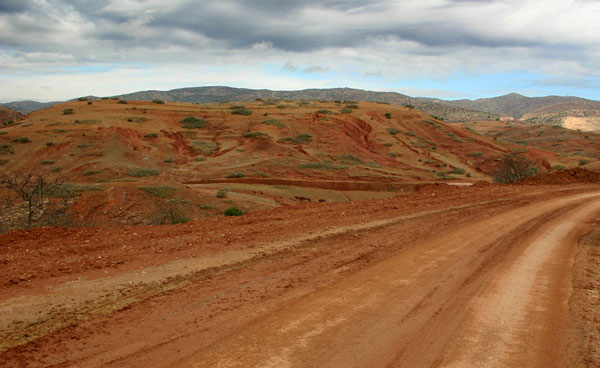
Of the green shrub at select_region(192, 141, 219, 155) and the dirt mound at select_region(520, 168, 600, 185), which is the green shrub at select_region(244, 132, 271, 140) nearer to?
the green shrub at select_region(192, 141, 219, 155)

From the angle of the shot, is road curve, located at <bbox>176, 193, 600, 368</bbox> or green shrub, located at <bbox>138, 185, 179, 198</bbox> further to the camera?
green shrub, located at <bbox>138, 185, 179, 198</bbox>

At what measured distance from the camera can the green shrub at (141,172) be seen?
30741 mm

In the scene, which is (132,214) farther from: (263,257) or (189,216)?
(263,257)

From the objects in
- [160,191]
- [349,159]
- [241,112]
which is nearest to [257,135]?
[241,112]

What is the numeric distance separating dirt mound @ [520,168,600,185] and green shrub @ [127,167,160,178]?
2371 centimetres

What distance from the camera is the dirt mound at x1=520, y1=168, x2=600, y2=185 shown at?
78.3ft

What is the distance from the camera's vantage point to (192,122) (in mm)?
46969

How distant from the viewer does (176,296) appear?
6883 millimetres

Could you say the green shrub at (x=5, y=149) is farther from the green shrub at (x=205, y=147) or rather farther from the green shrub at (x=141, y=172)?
the green shrub at (x=205, y=147)

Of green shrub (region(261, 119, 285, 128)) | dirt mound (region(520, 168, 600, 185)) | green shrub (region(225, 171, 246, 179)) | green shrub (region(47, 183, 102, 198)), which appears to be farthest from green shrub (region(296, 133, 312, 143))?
green shrub (region(47, 183, 102, 198))

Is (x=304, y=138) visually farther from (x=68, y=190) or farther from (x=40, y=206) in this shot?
(x=40, y=206)

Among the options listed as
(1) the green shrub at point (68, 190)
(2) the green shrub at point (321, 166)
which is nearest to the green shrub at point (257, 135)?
(2) the green shrub at point (321, 166)

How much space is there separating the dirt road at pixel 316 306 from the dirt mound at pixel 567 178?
1448 centimetres

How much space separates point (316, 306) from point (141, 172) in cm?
2732
